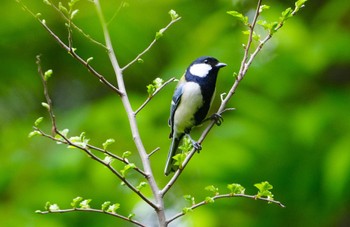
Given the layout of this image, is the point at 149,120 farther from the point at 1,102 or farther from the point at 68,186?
the point at 1,102

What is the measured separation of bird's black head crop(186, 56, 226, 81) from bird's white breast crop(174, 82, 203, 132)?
0.03m

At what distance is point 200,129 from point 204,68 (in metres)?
1.04

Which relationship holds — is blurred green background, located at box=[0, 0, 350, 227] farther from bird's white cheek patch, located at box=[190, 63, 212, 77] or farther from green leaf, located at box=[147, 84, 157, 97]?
green leaf, located at box=[147, 84, 157, 97]

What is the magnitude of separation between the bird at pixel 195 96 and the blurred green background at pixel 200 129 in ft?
1.93

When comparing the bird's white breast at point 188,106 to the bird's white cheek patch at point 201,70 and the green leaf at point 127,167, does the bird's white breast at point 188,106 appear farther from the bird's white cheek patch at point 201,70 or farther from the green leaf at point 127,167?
the green leaf at point 127,167

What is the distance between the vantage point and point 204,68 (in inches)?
95.4

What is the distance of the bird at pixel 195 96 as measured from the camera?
2.39 m

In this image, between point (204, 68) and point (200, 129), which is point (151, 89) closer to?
point (204, 68)

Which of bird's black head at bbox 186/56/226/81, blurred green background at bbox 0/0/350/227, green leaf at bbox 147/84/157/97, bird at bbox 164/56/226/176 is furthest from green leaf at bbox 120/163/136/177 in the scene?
blurred green background at bbox 0/0/350/227

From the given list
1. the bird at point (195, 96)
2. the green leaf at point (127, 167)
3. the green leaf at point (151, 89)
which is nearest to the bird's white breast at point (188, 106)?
the bird at point (195, 96)

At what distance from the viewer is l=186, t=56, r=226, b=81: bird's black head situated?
2.40 m

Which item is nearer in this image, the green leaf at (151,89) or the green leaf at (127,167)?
the green leaf at (127,167)

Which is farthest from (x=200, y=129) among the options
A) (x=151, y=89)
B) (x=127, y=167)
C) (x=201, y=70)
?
(x=127, y=167)

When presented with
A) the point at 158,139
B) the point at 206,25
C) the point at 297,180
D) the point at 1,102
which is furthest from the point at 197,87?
the point at 1,102
